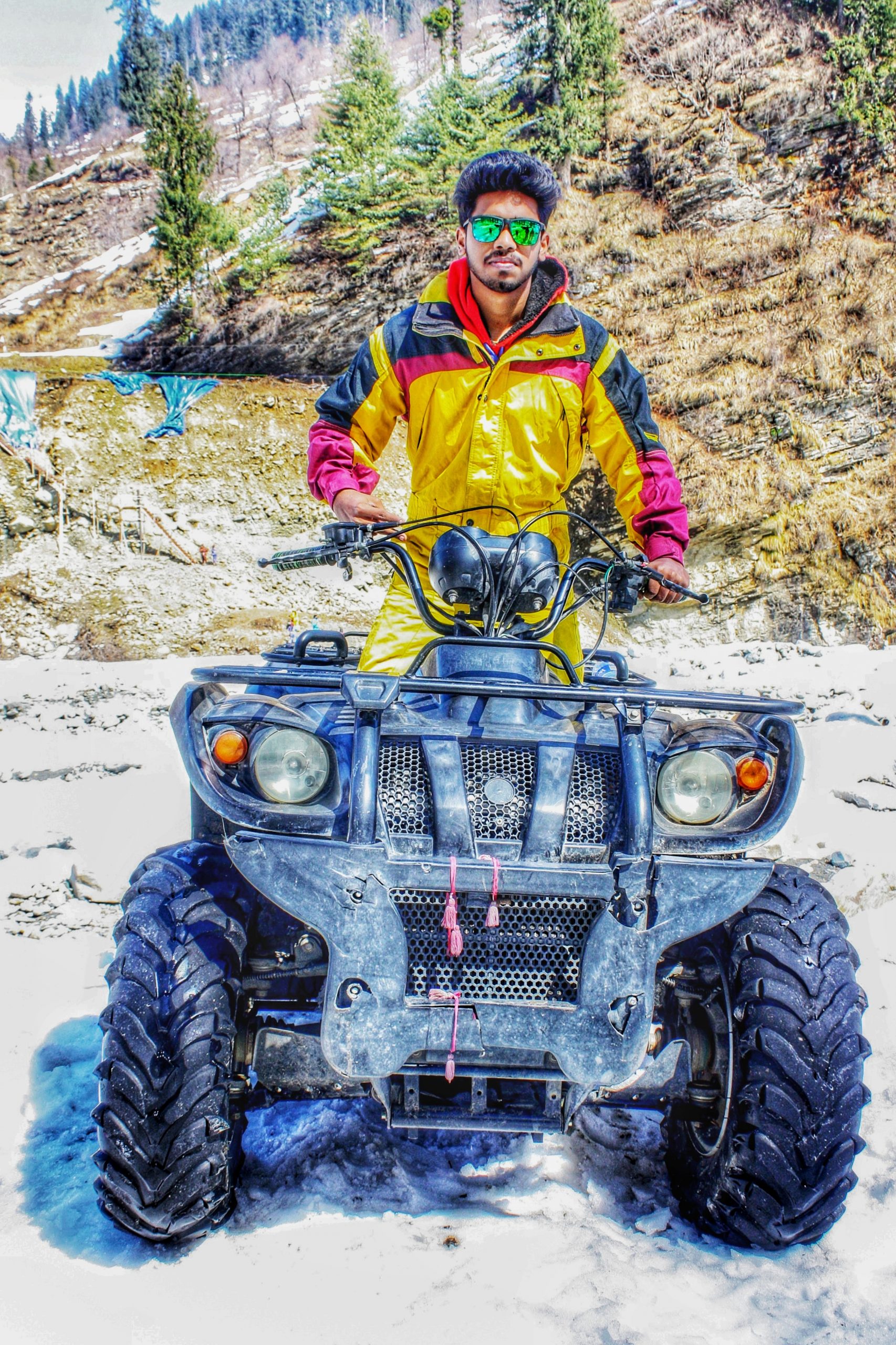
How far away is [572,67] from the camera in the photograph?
27.0 metres

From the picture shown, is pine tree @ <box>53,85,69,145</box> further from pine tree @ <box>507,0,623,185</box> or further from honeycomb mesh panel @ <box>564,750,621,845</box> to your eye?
honeycomb mesh panel @ <box>564,750,621,845</box>

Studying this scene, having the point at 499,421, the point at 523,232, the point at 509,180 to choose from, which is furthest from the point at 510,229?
the point at 499,421

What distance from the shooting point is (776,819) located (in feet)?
7.48

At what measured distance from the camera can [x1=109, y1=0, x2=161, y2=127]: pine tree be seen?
5497 cm

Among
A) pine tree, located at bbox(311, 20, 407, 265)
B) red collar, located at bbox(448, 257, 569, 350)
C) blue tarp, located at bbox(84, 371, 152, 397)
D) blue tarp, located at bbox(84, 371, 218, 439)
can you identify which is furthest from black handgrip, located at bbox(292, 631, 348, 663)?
pine tree, located at bbox(311, 20, 407, 265)

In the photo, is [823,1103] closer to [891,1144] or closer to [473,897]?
[891,1144]

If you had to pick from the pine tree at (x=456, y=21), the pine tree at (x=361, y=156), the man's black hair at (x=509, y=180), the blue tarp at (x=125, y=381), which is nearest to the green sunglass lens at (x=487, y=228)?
the man's black hair at (x=509, y=180)

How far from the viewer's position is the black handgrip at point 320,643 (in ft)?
11.6

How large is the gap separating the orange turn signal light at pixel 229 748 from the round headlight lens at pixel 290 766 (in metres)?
0.04

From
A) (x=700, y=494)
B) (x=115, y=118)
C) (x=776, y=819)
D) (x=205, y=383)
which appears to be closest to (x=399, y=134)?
(x=205, y=383)

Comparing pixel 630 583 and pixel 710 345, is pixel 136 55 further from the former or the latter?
pixel 630 583

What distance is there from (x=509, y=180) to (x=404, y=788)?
226cm

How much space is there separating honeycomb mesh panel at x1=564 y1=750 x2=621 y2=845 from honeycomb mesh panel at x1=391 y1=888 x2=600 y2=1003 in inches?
6.4

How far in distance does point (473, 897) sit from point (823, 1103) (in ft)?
3.22
